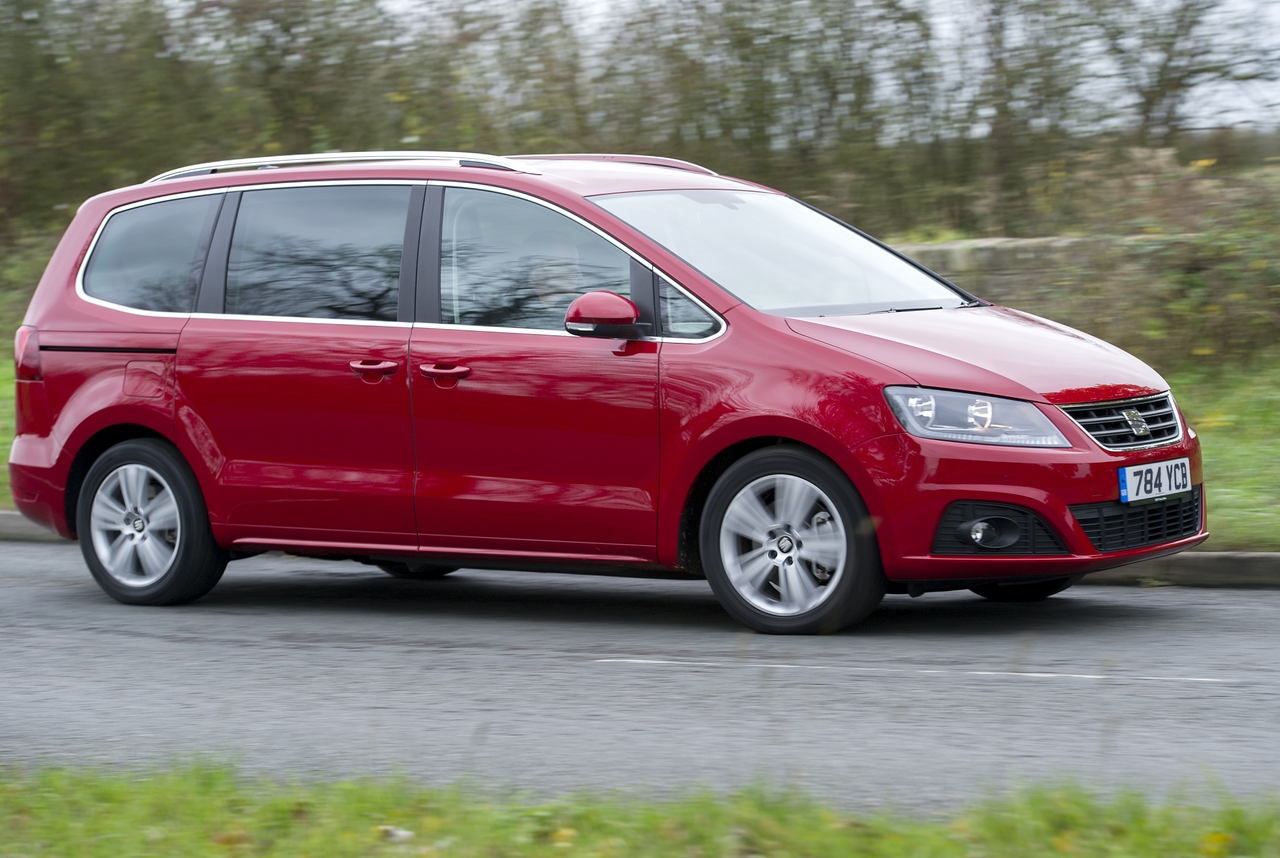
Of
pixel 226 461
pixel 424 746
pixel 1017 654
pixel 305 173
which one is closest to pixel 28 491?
pixel 226 461

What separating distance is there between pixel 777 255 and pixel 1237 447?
4120 mm

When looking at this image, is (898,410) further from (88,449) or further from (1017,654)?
(88,449)

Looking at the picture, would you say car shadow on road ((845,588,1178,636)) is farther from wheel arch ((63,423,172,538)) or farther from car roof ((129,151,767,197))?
wheel arch ((63,423,172,538))

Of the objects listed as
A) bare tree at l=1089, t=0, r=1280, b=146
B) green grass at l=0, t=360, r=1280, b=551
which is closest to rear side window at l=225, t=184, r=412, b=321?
green grass at l=0, t=360, r=1280, b=551

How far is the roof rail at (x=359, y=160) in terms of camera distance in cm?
752

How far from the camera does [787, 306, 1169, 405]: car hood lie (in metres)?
6.34

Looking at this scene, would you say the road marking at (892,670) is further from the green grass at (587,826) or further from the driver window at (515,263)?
the green grass at (587,826)

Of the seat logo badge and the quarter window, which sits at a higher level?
the quarter window

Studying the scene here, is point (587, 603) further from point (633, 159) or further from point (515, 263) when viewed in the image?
point (633, 159)

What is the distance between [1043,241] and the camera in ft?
42.2

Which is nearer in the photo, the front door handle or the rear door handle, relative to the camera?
the front door handle

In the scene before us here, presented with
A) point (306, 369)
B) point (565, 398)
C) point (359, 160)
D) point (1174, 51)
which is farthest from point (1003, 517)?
point (1174, 51)

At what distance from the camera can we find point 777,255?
732 cm

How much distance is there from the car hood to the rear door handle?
69.0 inches
